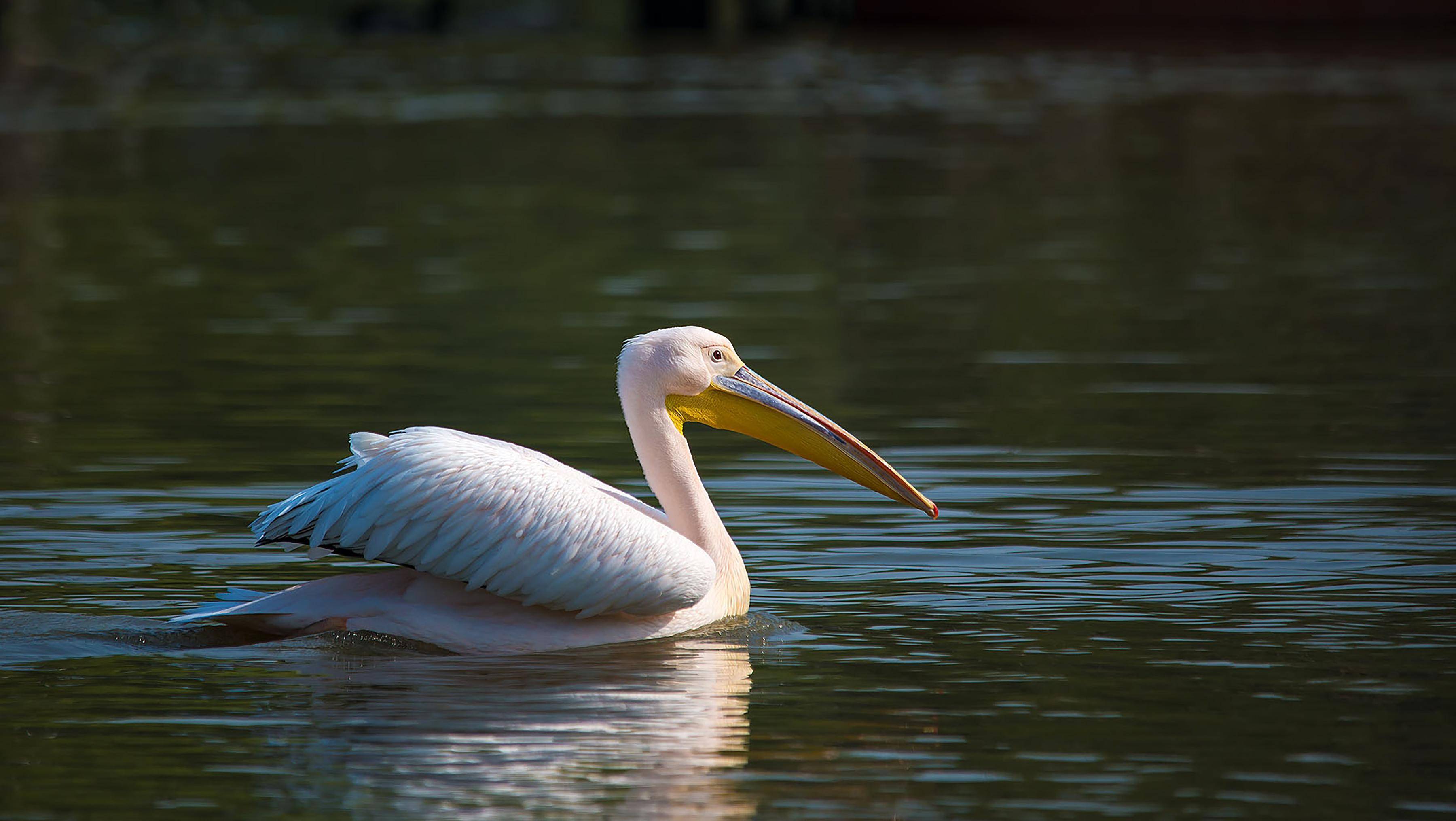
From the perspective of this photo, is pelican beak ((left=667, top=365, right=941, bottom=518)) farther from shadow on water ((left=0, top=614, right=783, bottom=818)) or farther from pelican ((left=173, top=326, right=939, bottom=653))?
shadow on water ((left=0, top=614, right=783, bottom=818))

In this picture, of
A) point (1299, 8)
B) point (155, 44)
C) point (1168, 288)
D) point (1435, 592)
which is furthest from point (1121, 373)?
point (155, 44)

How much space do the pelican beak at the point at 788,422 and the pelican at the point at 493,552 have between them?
161 mm

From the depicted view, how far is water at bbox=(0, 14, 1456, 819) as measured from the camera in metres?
5.44

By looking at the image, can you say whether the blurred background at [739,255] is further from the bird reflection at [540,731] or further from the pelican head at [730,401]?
the bird reflection at [540,731]

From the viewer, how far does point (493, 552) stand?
627 cm

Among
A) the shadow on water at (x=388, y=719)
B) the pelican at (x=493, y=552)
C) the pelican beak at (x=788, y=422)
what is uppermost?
the pelican beak at (x=788, y=422)

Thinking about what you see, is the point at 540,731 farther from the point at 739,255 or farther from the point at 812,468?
the point at 739,255

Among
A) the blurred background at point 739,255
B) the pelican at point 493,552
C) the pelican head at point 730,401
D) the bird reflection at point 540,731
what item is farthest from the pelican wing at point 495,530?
the blurred background at point 739,255

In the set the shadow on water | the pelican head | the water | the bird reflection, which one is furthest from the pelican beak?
the bird reflection

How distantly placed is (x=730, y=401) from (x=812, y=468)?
2584mm

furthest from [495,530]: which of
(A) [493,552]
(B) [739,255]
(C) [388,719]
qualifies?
(B) [739,255]

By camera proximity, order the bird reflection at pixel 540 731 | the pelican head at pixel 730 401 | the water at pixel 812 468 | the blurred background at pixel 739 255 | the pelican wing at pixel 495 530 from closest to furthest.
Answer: the bird reflection at pixel 540 731 < the water at pixel 812 468 < the pelican wing at pixel 495 530 < the pelican head at pixel 730 401 < the blurred background at pixel 739 255

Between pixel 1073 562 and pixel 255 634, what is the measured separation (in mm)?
2685

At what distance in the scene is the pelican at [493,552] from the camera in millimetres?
6262
